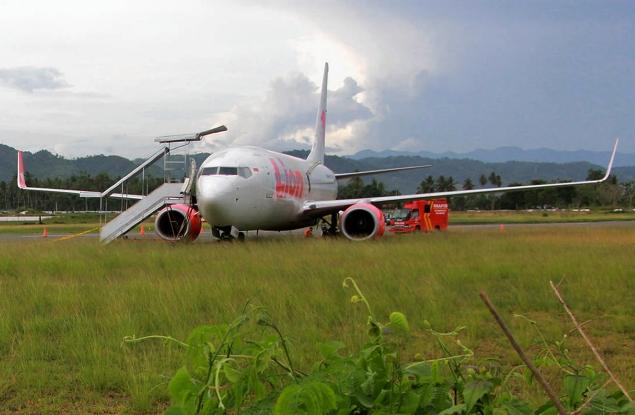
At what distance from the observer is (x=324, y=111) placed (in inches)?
1264

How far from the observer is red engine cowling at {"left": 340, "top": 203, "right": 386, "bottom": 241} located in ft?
65.9

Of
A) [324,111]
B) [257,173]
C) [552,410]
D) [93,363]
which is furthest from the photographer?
[324,111]

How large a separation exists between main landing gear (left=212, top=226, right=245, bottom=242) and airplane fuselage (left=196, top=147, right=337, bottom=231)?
1.35 feet

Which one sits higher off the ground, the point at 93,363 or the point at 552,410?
the point at 552,410

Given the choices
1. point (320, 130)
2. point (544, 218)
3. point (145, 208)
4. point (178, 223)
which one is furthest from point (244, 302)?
point (544, 218)

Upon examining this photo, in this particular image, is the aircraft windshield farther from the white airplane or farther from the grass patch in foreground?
the grass patch in foreground

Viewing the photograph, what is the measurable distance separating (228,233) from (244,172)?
8.45 feet

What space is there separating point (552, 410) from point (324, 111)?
3114cm

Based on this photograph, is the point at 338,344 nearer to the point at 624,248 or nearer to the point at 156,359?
the point at 156,359

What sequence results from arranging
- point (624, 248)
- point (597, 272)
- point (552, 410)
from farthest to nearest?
point (624, 248)
point (597, 272)
point (552, 410)

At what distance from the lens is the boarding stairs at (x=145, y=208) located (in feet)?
68.7

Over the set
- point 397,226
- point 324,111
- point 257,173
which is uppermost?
point 324,111

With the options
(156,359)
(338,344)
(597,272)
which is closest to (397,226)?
(597,272)

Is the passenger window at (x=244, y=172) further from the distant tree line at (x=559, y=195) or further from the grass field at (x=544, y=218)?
the distant tree line at (x=559, y=195)
